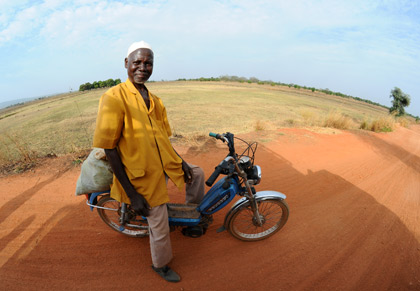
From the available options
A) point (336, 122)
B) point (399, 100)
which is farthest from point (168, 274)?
point (399, 100)

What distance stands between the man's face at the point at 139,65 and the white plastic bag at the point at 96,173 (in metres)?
0.87

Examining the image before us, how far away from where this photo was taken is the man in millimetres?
1805

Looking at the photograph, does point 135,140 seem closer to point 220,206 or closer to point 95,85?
point 220,206

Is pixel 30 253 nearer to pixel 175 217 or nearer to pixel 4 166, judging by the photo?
pixel 175 217

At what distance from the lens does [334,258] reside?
Answer: 2695 mm

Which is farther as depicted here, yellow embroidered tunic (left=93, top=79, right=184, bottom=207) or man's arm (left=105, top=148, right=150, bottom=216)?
man's arm (left=105, top=148, right=150, bottom=216)

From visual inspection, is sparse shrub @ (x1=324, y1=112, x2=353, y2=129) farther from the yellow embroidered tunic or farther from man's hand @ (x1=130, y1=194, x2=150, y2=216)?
man's hand @ (x1=130, y1=194, x2=150, y2=216)

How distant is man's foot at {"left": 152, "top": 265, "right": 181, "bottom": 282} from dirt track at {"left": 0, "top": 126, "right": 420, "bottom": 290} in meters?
0.06

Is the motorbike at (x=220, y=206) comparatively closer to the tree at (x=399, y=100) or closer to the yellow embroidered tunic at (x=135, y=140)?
the yellow embroidered tunic at (x=135, y=140)

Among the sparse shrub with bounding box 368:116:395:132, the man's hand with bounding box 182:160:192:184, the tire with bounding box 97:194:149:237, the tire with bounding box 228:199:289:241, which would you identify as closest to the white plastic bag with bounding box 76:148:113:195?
the tire with bounding box 97:194:149:237

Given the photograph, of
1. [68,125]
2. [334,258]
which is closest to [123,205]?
[334,258]

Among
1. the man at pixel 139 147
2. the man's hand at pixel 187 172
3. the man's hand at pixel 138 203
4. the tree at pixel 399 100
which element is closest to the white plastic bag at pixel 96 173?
the man at pixel 139 147

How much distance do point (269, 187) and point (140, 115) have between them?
3.19 meters

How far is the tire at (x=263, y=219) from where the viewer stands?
108 inches
